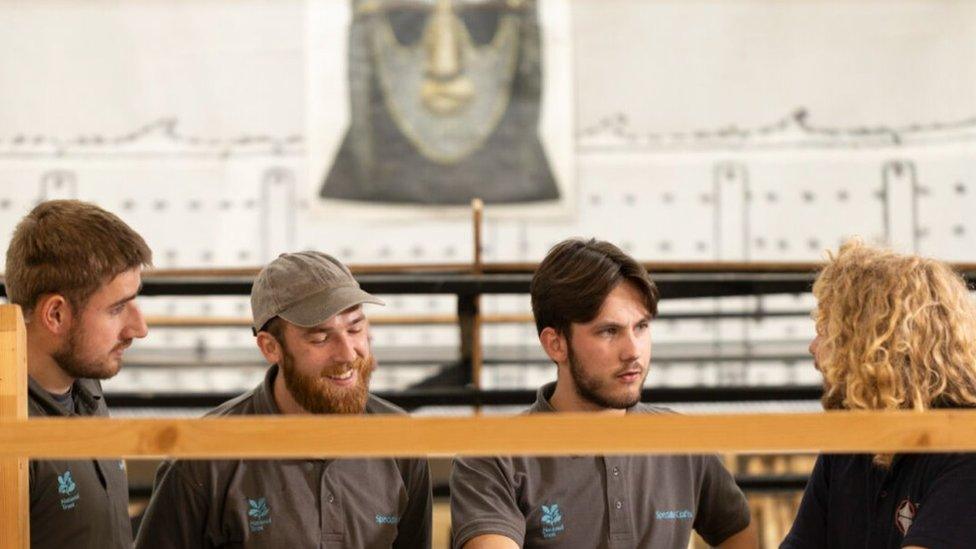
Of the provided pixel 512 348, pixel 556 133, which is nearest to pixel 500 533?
pixel 512 348

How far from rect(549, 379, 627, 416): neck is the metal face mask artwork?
246 inches

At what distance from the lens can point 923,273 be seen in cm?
251

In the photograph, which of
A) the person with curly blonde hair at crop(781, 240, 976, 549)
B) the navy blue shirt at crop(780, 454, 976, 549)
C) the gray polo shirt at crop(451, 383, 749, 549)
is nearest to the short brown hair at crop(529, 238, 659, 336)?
the gray polo shirt at crop(451, 383, 749, 549)

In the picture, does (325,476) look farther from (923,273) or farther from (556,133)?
(556,133)

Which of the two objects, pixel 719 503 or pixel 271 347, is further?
pixel 271 347

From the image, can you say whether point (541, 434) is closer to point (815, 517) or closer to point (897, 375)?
point (897, 375)

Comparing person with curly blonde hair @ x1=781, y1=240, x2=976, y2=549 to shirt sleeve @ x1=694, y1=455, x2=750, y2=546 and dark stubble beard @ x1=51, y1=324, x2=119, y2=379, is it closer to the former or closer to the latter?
shirt sleeve @ x1=694, y1=455, x2=750, y2=546

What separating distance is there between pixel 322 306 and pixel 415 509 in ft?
1.56

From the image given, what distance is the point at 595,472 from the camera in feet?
8.84

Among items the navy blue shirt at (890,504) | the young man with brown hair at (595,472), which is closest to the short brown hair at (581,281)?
the young man with brown hair at (595,472)

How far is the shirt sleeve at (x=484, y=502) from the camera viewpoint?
2.55 m

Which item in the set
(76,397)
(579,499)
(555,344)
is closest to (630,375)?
(555,344)

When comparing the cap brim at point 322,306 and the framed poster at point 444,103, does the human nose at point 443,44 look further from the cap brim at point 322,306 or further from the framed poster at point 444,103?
the cap brim at point 322,306

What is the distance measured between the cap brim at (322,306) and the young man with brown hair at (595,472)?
0.40 m
